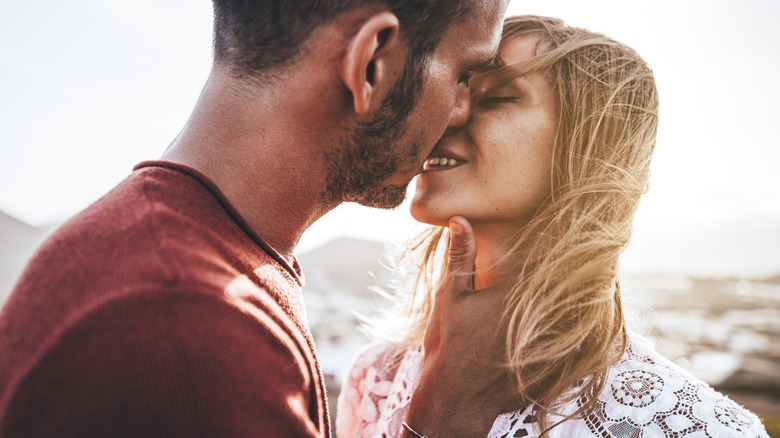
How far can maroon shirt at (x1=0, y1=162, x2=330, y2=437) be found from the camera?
36.9 inches

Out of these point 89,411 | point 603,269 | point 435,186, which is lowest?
point 603,269

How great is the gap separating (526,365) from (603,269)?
0.60m

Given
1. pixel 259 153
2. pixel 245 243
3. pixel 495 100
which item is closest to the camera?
pixel 245 243

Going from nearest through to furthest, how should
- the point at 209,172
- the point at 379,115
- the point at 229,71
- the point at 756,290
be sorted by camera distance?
1. the point at 209,172
2. the point at 229,71
3. the point at 379,115
4. the point at 756,290

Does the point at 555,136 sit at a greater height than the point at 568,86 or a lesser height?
lesser

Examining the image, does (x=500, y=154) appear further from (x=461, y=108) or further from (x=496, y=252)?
(x=496, y=252)

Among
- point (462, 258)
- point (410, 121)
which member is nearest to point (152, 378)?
point (410, 121)

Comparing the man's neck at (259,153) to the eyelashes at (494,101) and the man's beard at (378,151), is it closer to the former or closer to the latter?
the man's beard at (378,151)

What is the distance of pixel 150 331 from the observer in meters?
1.01

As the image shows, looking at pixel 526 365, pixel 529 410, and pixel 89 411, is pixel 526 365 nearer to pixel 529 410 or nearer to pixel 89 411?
pixel 529 410

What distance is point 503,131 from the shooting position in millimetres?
2299

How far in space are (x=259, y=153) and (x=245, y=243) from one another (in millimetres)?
299

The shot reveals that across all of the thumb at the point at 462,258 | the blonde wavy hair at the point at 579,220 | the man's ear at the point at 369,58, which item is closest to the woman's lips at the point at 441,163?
the thumb at the point at 462,258

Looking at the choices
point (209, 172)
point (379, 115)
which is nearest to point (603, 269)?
point (379, 115)
